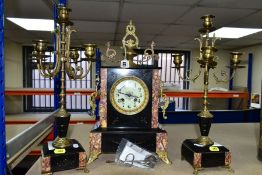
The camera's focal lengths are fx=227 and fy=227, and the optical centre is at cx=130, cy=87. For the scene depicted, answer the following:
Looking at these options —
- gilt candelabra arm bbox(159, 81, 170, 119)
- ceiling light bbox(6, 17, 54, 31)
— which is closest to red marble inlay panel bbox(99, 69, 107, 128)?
gilt candelabra arm bbox(159, 81, 170, 119)

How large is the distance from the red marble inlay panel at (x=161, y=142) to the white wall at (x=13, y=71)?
15.6 ft

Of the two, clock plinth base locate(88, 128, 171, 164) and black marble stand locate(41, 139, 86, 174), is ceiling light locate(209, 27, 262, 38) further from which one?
black marble stand locate(41, 139, 86, 174)

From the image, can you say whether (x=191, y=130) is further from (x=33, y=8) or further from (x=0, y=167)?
(x=33, y=8)

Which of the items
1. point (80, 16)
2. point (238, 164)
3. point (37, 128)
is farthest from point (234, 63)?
point (80, 16)

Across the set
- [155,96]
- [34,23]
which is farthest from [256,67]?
[155,96]

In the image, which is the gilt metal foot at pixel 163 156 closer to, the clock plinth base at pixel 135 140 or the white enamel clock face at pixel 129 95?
the clock plinth base at pixel 135 140

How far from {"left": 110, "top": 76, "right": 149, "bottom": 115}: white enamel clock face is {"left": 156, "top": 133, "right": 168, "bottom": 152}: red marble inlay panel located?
0.17 m

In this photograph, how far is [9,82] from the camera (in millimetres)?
5355

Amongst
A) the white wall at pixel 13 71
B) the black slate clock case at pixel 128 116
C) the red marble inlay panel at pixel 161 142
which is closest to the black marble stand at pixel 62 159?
→ the black slate clock case at pixel 128 116

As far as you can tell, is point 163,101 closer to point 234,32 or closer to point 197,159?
point 197,159

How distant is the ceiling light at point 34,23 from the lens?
310 centimetres

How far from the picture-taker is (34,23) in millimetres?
3295

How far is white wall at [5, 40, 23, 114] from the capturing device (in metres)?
5.15

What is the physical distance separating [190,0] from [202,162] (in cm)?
166
